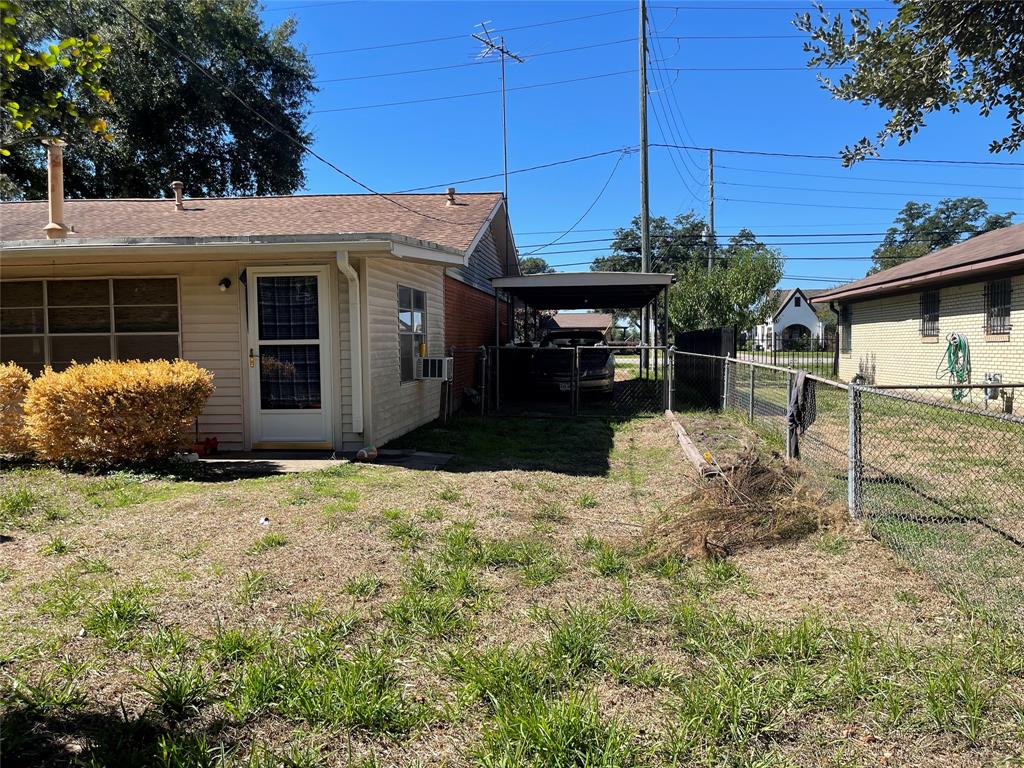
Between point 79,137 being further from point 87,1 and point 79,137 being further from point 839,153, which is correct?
point 839,153

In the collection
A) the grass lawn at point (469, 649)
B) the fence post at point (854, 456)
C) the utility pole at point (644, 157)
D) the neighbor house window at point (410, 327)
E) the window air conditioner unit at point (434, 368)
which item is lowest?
the grass lawn at point (469, 649)

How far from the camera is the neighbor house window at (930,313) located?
618 inches

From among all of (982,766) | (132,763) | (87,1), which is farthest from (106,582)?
(87,1)

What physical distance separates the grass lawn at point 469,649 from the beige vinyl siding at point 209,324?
10.6ft

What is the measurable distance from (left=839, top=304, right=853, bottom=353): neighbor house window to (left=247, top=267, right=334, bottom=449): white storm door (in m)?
18.5

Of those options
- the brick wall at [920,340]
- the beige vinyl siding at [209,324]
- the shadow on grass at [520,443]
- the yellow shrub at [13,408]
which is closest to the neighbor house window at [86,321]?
the beige vinyl siding at [209,324]

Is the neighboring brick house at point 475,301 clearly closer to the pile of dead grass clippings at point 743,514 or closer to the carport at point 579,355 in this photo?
the carport at point 579,355

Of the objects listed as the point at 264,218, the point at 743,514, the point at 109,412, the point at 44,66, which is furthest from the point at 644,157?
the point at 44,66

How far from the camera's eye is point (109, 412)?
22.6 ft

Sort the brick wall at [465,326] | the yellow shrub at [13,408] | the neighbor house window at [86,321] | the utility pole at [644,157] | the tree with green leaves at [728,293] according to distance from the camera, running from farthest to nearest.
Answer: the tree with green leaves at [728,293] → the utility pole at [644,157] → the brick wall at [465,326] → the neighbor house window at [86,321] → the yellow shrub at [13,408]

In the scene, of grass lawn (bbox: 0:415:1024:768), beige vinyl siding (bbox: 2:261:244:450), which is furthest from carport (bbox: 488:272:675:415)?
grass lawn (bbox: 0:415:1024:768)

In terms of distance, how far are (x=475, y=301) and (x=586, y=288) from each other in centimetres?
273

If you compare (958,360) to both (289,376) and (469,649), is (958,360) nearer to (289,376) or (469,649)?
(289,376)

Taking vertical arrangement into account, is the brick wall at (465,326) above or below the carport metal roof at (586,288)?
below
